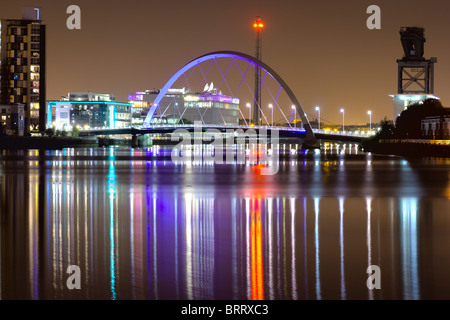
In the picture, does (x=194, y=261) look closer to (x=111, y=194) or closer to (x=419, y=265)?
(x=419, y=265)

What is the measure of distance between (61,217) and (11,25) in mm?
153984

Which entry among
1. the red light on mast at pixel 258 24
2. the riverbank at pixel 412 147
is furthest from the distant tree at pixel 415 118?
the red light on mast at pixel 258 24

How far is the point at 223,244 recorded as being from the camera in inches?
631

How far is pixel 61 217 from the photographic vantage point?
69.5 ft

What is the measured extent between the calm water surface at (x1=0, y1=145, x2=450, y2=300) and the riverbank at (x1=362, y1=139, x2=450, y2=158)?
54.7 metres

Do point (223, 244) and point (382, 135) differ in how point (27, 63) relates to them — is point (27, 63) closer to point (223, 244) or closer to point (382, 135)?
point (382, 135)

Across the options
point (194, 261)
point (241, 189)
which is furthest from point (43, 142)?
point (194, 261)

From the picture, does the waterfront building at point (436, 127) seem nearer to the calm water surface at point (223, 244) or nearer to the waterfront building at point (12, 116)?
the calm water surface at point (223, 244)

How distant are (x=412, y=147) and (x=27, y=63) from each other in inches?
4023

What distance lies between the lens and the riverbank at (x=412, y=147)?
82.7 meters

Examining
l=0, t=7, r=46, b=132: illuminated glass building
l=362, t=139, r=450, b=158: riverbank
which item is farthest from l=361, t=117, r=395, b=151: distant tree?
l=0, t=7, r=46, b=132: illuminated glass building

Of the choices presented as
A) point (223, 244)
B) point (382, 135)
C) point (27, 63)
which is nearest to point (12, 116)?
point (27, 63)

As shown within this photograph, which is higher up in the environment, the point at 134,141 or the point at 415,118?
the point at 415,118

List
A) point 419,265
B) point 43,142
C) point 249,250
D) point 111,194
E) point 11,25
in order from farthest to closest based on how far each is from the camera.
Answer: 1. point 11,25
2. point 43,142
3. point 111,194
4. point 249,250
5. point 419,265
